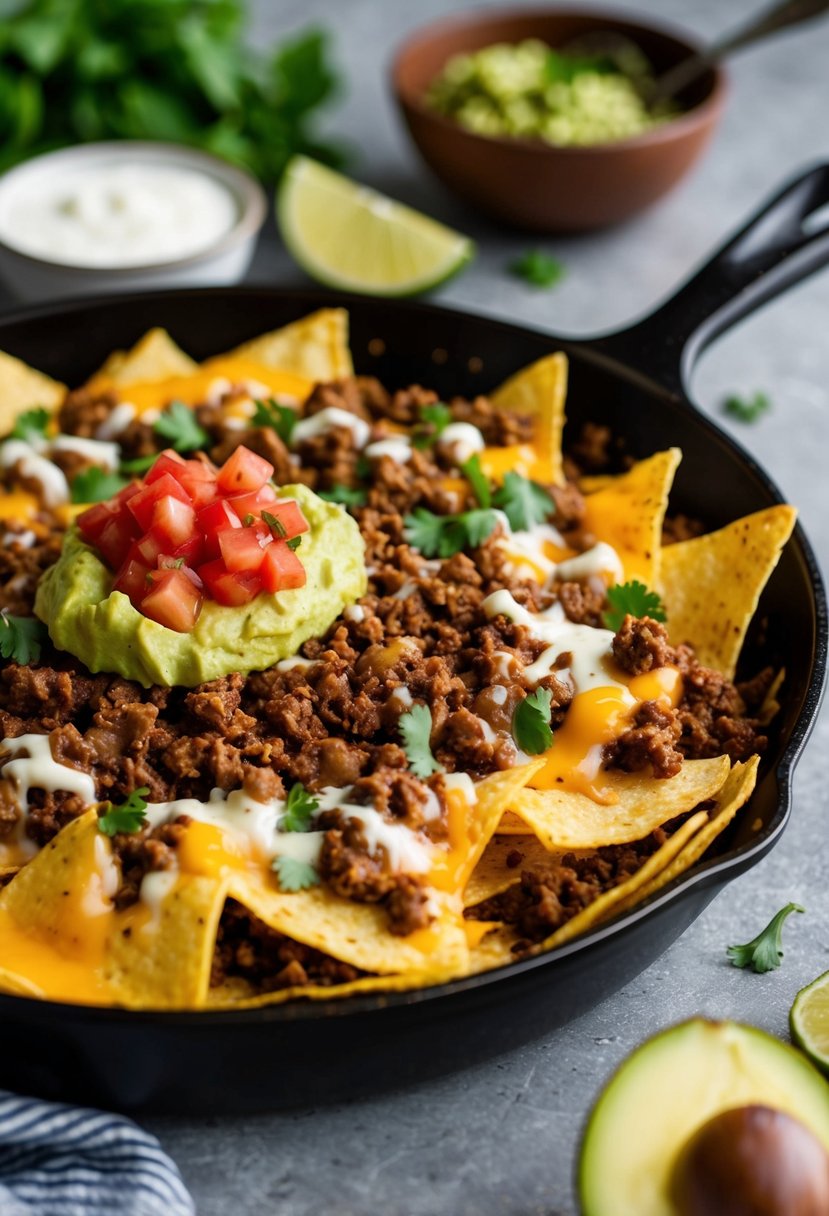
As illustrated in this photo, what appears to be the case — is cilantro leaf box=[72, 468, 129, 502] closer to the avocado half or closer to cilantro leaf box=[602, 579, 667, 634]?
cilantro leaf box=[602, 579, 667, 634]

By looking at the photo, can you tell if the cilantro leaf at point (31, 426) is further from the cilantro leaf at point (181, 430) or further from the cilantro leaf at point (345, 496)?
the cilantro leaf at point (345, 496)

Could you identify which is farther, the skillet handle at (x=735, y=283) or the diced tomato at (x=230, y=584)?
the skillet handle at (x=735, y=283)

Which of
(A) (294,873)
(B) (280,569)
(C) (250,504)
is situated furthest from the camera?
(C) (250,504)

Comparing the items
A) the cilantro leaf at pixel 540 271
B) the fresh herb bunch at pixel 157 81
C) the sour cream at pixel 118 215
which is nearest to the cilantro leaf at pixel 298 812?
the sour cream at pixel 118 215

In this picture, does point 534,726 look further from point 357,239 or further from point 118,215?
point 118,215

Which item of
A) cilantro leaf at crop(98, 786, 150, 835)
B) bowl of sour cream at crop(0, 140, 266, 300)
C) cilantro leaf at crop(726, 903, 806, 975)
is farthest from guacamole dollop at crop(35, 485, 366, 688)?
bowl of sour cream at crop(0, 140, 266, 300)

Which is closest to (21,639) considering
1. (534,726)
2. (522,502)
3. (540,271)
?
(534,726)

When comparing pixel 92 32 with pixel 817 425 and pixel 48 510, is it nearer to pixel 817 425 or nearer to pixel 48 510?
pixel 48 510
